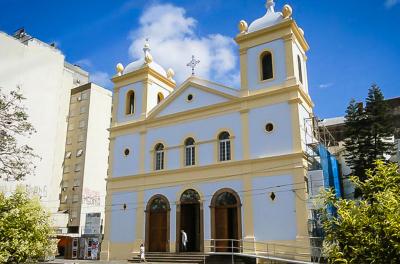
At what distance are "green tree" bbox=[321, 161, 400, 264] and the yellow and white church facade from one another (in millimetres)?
10222

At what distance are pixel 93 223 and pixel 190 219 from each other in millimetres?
10272

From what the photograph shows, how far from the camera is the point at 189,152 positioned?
75.9 feet

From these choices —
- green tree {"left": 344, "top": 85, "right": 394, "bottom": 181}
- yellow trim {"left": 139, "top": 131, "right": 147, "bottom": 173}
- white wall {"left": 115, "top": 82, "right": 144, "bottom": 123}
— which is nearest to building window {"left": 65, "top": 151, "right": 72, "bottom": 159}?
white wall {"left": 115, "top": 82, "right": 144, "bottom": 123}

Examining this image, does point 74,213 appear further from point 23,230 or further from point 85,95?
point 23,230

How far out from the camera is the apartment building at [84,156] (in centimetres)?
4134

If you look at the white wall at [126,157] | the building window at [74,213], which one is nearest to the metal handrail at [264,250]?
the white wall at [126,157]

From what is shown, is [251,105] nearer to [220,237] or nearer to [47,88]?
[220,237]

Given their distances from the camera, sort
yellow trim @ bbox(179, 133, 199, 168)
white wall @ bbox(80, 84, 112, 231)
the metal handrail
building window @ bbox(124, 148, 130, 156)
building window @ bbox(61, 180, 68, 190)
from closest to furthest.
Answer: the metal handrail
yellow trim @ bbox(179, 133, 199, 168)
building window @ bbox(124, 148, 130, 156)
white wall @ bbox(80, 84, 112, 231)
building window @ bbox(61, 180, 68, 190)

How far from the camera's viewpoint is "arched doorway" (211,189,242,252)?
20484mm

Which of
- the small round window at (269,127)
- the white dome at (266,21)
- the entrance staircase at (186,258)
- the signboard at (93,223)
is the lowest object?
the entrance staircase at (186,258)

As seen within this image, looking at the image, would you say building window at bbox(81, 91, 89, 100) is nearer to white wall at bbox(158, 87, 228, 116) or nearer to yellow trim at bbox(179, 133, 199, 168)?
white wall at bbox(158, 87, 228, 116)

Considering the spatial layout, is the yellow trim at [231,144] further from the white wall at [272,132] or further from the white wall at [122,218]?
the white wall at [122,218]

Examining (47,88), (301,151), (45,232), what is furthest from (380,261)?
(47,88)

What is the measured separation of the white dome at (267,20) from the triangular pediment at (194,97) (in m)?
3.71
